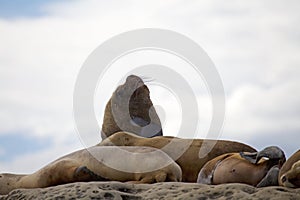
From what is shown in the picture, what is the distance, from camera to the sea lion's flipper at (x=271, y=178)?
6148 millimetres

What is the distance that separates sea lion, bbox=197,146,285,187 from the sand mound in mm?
822

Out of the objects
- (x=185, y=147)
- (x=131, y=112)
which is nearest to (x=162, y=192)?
(x=185, y=147)

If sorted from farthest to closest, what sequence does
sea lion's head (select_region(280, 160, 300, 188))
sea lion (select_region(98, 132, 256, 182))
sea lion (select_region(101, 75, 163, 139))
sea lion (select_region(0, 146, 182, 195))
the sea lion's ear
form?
sea lion (select_region(101, 75, 163, 139)), sea lion (select_region(98, 132, 256, 182)), sea lion (select_region(0, 146, 182, 195)), the sea lion's ear, sea lion's head (select_region(280, 160, 300, 188))

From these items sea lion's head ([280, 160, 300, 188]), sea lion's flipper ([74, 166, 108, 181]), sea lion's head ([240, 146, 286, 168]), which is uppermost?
sea lion's head ([240, 146, 286, 168])

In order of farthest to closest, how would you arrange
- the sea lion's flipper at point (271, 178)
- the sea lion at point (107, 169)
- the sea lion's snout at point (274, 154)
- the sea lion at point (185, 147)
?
1. the sea lion at point (185, 147)
2. the sea lion at point (107, 169)
3. the sea lion's snout at point (274, 154)
4. the sea lion's flipper at point (271, 178)

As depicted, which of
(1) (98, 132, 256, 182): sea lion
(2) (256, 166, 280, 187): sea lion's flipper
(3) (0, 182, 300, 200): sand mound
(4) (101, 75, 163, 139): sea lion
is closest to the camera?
(3) (0, 182, 300, 200): sand mound

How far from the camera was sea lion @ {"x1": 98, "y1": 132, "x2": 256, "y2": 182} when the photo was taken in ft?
28.4

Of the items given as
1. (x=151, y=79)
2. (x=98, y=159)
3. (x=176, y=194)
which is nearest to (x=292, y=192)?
(x=176, y=194)

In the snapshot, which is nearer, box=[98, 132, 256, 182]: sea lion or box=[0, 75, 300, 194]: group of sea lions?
box=[0, 75, 300, 194]: group of sea lions

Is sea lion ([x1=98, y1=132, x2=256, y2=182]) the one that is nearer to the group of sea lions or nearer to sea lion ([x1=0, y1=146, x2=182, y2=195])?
the group of sea lions

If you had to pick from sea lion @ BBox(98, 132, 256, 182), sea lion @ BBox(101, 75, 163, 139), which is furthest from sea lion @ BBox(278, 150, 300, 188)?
sea lion @ BBox(101, 75, 163, 139)

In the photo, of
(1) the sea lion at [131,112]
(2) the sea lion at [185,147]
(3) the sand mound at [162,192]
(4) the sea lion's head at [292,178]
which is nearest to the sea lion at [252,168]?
(4) the sea lion's head at [292,178]

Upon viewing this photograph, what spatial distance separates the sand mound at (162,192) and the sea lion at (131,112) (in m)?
4.92

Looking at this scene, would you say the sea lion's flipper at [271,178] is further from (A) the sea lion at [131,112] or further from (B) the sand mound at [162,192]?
(A) the sea lion at [131,112]
